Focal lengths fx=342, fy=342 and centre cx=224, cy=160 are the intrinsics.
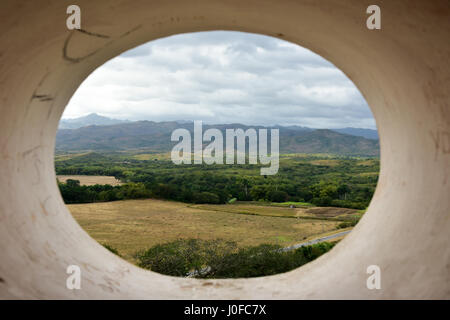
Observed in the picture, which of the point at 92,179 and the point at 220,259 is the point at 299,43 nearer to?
the point at 220,259

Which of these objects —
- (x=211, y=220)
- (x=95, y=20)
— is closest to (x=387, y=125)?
(x=95, y=20)

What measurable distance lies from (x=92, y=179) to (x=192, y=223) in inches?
1121

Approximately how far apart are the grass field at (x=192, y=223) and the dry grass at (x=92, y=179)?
7.63 m

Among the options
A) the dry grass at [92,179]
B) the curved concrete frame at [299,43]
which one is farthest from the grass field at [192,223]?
the curved concrete frame at [299,43]

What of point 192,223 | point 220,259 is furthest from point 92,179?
point 220,259

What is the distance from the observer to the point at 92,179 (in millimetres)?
69688

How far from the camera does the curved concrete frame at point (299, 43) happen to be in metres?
2.57

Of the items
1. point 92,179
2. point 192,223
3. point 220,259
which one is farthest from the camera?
point 92,179

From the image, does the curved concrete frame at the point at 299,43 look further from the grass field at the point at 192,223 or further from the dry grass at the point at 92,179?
the dry grass at the point at 92,179

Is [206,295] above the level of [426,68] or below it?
below

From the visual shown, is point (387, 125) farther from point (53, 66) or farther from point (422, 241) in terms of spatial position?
point (53, 66)

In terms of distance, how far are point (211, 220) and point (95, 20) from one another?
176 feet

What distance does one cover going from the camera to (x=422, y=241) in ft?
9.03
